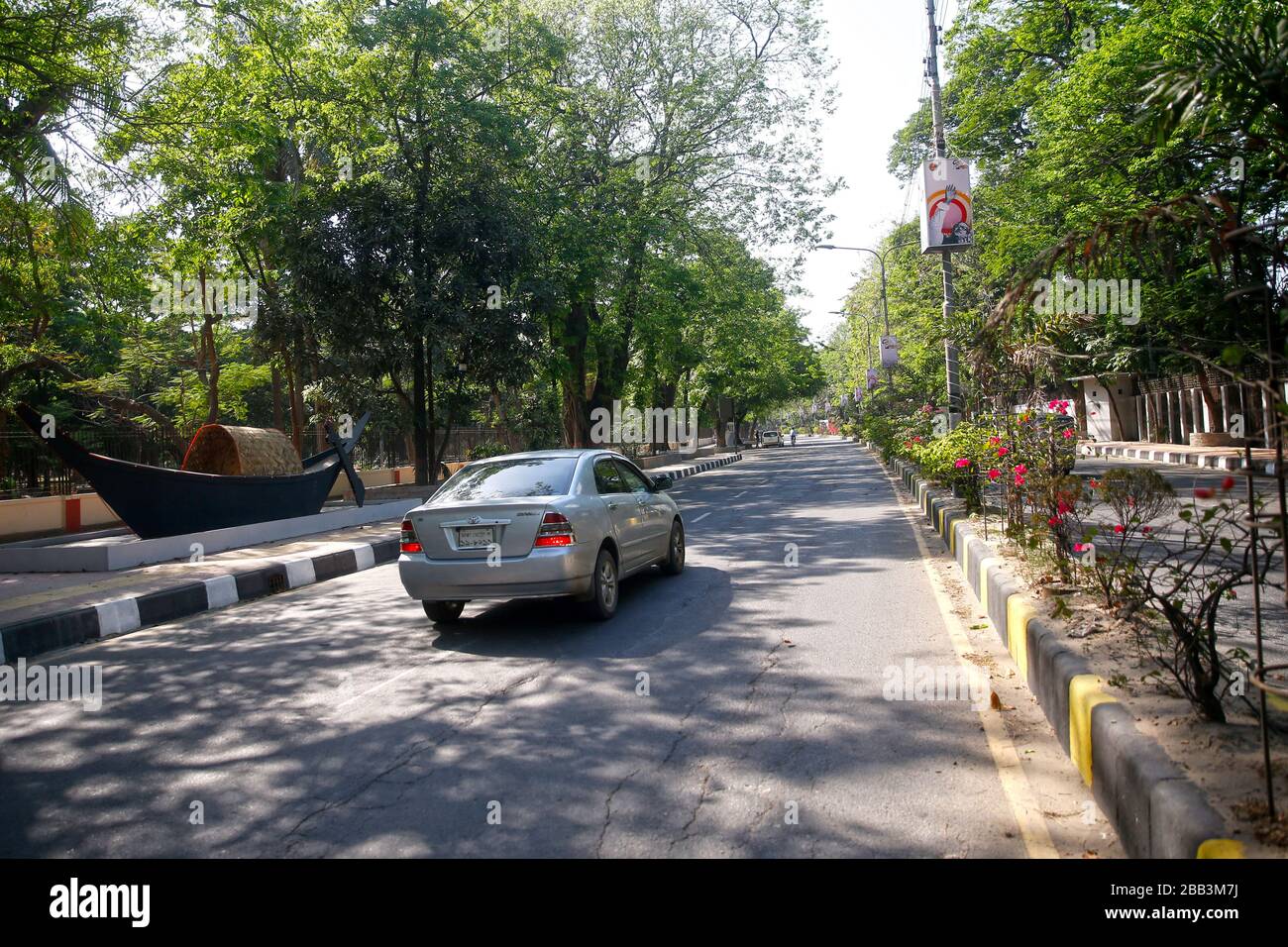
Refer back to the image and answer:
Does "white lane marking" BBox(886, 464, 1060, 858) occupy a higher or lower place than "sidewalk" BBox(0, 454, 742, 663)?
lower

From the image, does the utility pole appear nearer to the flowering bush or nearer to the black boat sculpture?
the flowering bush

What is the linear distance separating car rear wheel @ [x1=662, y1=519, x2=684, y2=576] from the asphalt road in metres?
1.20

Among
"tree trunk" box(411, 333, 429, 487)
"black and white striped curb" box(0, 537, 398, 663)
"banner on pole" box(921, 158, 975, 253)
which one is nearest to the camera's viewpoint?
"black and white striped curb" box(0, 537, 398, 663)

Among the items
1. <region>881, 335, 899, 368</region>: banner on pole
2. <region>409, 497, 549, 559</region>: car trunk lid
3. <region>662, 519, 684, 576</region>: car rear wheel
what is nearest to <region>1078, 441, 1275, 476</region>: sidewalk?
<region>881, 335, 899, 368</region>: banner on pole

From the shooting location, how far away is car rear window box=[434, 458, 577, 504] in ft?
25.3

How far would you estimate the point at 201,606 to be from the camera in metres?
9.75

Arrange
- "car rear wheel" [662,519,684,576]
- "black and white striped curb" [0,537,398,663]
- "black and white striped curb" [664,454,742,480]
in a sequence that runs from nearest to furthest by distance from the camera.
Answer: "black and white striped curb" [0,537,398,663] < "car rear wheel" [662,519,684,576] < "black and white striped curb" [664,454,742,480]

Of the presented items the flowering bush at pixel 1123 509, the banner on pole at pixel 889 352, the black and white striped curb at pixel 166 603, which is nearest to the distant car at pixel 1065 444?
the flowering bush at pixel 1123 509

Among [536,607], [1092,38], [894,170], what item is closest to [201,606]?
[536,607]

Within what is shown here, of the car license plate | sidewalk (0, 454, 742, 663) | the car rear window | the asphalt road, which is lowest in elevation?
the asphalt road

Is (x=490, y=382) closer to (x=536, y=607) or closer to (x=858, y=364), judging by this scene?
(x=536, y=607)

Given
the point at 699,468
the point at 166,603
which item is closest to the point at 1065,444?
the point at 166,603

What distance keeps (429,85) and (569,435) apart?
14.2 m

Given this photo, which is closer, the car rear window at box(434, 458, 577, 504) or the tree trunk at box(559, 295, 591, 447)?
the car rear window at box(434, 458, 577, 504)
